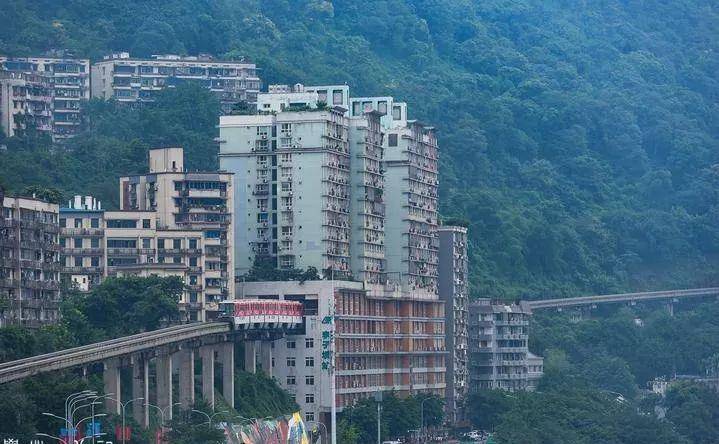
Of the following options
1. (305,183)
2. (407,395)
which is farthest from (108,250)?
(407,395)

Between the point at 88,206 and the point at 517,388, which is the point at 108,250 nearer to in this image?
the point at 88,206

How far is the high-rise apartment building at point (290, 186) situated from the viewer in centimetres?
16900

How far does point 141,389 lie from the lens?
5684 inches

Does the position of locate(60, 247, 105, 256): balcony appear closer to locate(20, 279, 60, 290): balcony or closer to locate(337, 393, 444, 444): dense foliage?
locate(20, 279, 60, 290): balcony

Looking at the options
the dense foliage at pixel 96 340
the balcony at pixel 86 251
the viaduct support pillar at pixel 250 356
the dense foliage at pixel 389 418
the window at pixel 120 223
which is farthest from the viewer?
the window at pixel 120 223

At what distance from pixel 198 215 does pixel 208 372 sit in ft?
56.8

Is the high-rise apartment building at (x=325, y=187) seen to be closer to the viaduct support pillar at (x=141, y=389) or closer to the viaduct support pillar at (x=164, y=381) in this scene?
the viaduct support pillar at (x=164, y=381)

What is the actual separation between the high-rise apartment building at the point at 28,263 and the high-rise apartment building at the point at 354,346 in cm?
2107

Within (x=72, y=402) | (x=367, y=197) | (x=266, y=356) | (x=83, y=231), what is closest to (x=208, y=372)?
(x=266, y=356)

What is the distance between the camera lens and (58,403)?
4875 inches

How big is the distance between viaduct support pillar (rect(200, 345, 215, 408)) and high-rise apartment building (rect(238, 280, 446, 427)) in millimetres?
9422

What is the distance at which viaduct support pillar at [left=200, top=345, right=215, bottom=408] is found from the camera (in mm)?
151625

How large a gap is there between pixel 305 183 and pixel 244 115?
772 centimetres

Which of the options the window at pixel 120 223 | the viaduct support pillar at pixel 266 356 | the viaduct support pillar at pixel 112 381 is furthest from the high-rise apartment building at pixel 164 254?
the viaduct support pillar at pixel 112 381
